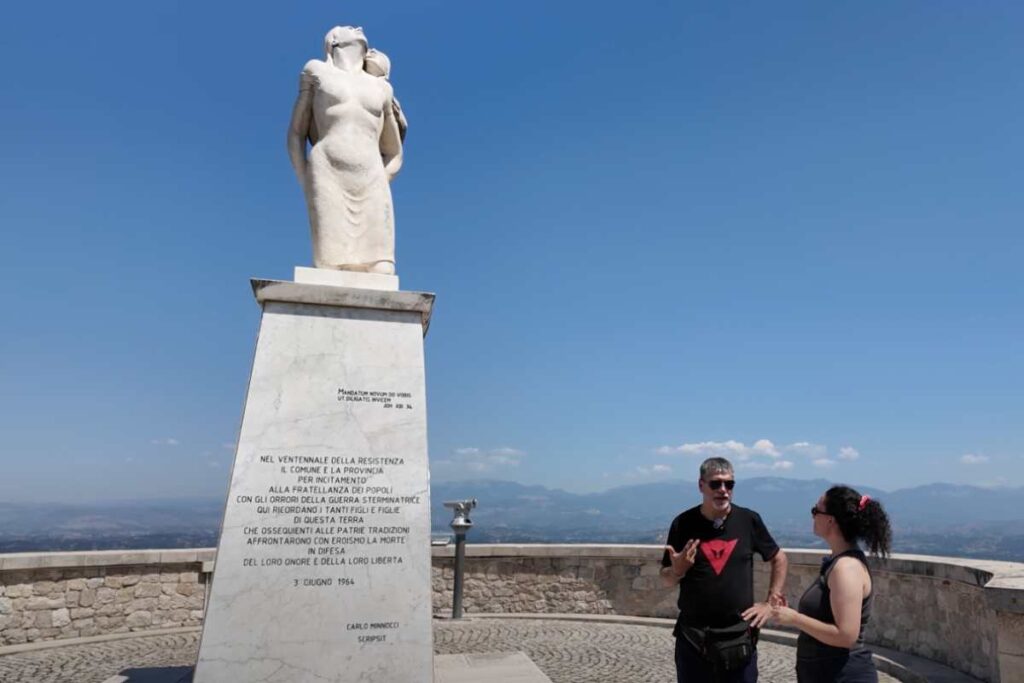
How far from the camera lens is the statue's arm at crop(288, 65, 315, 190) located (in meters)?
6.01

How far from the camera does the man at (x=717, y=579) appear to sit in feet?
11.3

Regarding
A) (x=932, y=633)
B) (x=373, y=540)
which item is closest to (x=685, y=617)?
(x=373, y=540)

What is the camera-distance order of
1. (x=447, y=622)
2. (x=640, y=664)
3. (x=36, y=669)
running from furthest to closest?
(x=447, y=622) → (x=640, y=664) → (x=36, y=669)

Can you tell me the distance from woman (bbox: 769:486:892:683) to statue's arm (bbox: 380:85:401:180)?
4624mm

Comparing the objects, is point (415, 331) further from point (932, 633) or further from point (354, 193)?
point (932, 633)

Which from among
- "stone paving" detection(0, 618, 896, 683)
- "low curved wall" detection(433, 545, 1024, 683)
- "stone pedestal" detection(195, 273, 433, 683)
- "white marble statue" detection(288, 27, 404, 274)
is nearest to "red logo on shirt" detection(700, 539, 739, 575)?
"stone pedestal" detection(195, 273, 433, 683)

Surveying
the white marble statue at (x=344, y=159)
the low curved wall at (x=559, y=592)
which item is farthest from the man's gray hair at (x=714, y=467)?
the white marble statue at (x=344, y=159)

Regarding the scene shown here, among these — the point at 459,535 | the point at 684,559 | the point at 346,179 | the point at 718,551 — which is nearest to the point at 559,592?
the point at 459,535

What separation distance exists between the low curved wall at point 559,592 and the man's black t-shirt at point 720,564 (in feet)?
7.49

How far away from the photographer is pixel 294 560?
15.1 ft

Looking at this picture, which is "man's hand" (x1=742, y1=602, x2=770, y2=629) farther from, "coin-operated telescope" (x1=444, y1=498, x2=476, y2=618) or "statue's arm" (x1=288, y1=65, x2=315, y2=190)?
"coin-operated telescope" (x1=444, y1=498, x2=476, y2=618)

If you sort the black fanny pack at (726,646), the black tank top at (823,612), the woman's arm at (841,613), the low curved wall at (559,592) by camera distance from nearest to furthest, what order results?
the woman's arm at (841,613)
the black tank top at (823,612)
the black fanny pack at (726,646)
the low curved wall at (559,592)

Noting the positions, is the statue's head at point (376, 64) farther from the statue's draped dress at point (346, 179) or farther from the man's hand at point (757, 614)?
the man's hand at point (757, 614)

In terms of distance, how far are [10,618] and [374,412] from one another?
668 cm
